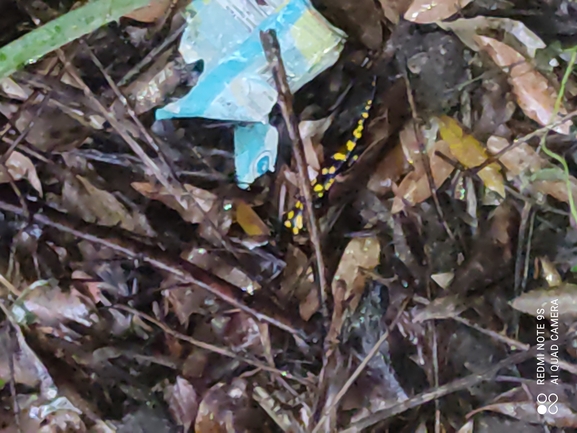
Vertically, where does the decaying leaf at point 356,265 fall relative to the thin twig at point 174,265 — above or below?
below

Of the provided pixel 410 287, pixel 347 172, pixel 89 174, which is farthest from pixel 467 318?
pixel 89 174

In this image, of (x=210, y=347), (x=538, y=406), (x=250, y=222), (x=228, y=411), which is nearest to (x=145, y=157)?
(x=250, y=222)

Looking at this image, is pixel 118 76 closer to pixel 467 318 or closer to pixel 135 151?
pixel 135 151

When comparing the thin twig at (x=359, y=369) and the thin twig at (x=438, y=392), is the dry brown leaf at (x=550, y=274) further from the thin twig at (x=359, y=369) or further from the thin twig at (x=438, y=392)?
the thin twig at (x=359, y=369)

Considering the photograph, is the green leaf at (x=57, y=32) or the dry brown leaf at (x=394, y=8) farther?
the dry brown leaf at (x=394, y=8)

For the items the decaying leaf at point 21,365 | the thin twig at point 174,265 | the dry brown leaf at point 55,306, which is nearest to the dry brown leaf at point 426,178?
the thin twig at point 174,265

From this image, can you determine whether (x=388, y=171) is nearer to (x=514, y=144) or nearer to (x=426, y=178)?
(x=426, y=178)
